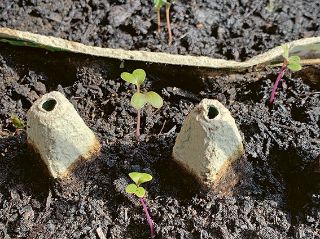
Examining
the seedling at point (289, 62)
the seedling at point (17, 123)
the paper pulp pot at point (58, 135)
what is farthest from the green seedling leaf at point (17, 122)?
the seedling at point (289, 62)

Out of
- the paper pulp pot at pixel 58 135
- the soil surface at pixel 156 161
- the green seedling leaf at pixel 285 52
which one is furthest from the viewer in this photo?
the green seedling leaf at pixel 285 52

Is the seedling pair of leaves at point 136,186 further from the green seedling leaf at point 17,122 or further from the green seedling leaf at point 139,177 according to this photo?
the green seedling leaf at point 17,122

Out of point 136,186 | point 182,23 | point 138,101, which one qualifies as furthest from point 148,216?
point 182,23

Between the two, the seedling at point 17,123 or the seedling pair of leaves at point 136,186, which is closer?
the seedling pair of leaves at point 136,186

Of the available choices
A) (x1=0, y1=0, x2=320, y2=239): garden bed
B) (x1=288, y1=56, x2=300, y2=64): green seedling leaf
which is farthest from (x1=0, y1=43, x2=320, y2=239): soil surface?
(x1=288, y1=56, x2=300, y2=64): green seedling leaf

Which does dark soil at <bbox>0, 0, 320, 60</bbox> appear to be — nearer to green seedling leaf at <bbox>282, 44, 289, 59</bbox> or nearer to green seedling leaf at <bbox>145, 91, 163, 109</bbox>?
green seedling leaf at <bbox>282, 44, 289, 59</bbox>

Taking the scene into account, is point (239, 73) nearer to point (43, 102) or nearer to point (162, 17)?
point (162, 17)

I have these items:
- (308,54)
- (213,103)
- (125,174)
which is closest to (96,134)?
(125,174)
